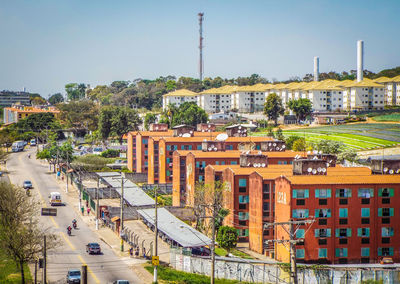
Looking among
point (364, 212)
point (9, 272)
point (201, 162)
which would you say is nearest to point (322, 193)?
point (364, 212)

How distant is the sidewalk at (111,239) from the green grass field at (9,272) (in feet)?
33.8

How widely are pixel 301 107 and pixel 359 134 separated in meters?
33.9

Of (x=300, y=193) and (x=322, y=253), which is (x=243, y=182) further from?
(x=322, y=253)

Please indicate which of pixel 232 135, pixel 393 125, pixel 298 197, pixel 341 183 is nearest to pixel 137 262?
pixel 298 197

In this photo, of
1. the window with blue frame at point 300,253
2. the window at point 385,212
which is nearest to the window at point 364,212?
the window at point 385,212

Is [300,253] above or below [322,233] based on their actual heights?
below

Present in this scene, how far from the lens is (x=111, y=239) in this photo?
77.9 metres

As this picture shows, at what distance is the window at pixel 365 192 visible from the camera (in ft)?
223

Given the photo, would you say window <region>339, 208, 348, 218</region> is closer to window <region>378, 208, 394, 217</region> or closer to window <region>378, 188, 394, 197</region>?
window <region>378, 208, 394, 217</region>

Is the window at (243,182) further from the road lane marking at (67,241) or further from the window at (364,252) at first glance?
the road lane marking at (67,241)

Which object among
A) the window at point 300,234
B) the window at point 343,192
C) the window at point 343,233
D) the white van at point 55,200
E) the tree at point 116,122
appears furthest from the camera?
the tree at point 116,122

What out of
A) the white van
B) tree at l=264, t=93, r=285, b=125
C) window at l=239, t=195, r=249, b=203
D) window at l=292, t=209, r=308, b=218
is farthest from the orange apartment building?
tree at l=264, t=93, r=285, b=125

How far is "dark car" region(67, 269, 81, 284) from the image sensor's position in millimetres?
55781

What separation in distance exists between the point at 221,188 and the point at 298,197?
16789mm
